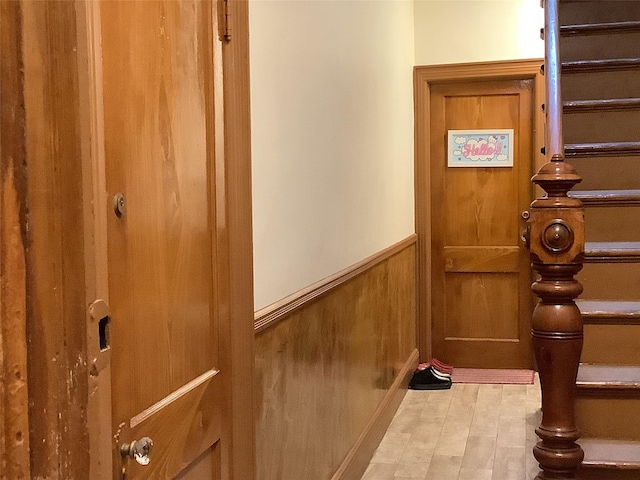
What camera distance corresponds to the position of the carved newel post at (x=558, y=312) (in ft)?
6.91

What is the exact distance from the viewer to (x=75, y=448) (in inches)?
37.0

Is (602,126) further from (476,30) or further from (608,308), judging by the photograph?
(476,30)

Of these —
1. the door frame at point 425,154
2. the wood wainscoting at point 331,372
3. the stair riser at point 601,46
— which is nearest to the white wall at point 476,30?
the door frame at point 425,154

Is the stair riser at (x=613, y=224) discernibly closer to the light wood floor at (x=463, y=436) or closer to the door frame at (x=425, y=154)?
the light wood floor at (x=463, y=436)

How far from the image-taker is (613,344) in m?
2.54

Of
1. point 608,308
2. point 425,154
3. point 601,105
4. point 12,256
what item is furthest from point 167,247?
point 425,154

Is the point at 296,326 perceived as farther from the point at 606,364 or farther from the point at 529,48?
the point at 529,48

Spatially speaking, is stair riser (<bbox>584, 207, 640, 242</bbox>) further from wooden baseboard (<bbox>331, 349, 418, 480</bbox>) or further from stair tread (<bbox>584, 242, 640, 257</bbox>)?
wooden baseboard (<bbox>331, 349, 418, 480</bbox>)

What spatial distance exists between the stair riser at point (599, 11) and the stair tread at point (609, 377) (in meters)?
1.96

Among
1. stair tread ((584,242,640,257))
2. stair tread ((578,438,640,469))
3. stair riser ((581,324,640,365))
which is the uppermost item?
stair tread ((584,242,640,257))

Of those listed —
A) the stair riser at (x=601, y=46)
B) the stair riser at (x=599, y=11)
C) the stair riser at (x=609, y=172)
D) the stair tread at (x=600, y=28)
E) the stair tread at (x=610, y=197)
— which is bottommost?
the stair tread at (x=610, y=197)

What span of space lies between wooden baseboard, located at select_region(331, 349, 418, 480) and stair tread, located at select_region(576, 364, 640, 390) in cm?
100

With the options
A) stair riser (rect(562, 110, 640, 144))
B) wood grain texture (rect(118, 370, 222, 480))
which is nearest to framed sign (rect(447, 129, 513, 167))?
stair riser (rect(562, 110, 640, 144))

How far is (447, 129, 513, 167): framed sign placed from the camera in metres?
4.89
